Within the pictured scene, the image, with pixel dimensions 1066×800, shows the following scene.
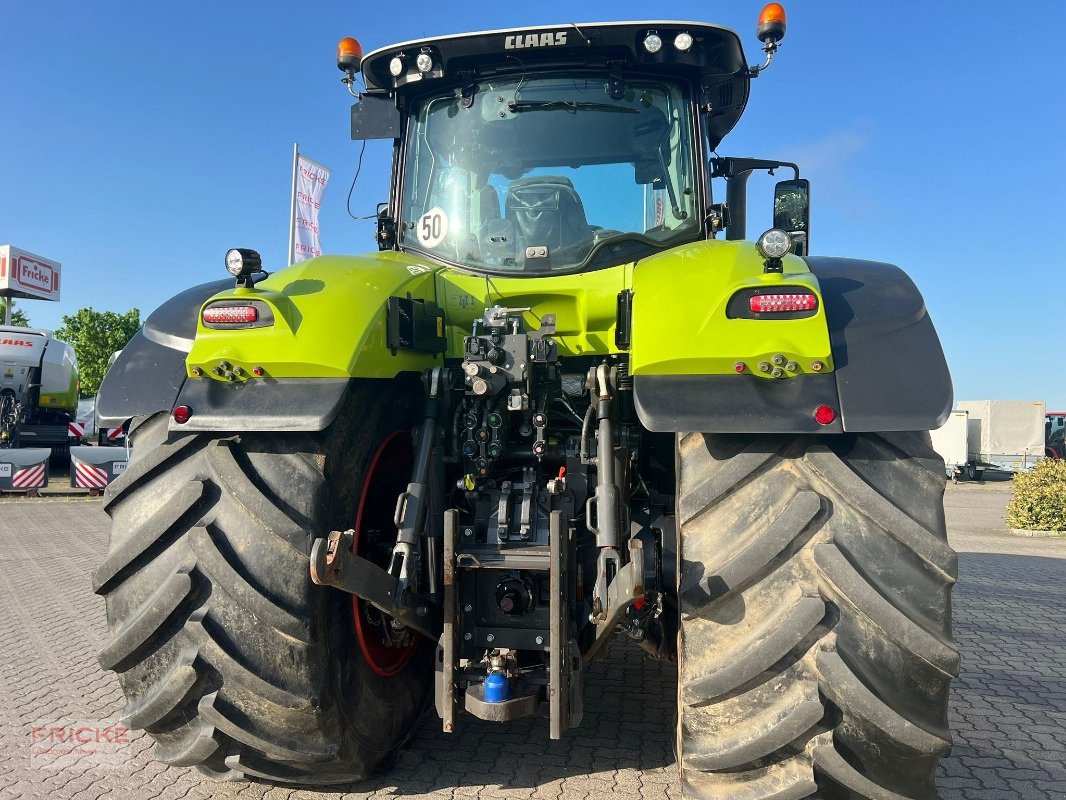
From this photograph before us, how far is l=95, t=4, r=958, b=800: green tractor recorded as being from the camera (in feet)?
7.38

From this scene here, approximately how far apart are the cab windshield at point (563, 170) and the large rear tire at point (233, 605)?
1.39 meters

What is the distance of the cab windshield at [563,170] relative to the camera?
11.9 ft

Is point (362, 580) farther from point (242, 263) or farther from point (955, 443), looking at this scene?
point (955, 443)

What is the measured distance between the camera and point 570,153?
3.70m

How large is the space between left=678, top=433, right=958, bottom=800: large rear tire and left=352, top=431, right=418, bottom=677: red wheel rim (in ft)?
3.88

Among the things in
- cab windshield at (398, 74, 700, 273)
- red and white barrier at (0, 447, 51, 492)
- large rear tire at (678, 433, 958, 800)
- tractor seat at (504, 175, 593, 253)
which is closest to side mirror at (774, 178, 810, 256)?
cab windshield at (398, 74, 700, 273)

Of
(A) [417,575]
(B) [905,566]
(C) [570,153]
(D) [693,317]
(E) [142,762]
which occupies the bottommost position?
(E) [142,762]

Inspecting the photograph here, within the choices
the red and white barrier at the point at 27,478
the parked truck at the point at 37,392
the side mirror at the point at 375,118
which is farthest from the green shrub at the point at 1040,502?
the parked truck at the point at 37,392

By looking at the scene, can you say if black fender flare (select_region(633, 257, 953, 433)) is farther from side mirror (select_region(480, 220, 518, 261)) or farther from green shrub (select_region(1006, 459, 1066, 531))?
green shrub (select_region(1006, 459, 1066, 531))

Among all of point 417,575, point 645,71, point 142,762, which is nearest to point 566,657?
point 417,575

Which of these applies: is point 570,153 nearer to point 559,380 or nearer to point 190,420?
point 559,380

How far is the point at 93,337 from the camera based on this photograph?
41.3 metres

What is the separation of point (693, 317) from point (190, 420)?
167 cm

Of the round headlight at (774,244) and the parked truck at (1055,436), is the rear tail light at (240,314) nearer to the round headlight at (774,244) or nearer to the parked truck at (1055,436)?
the round headlight at (774,244)
